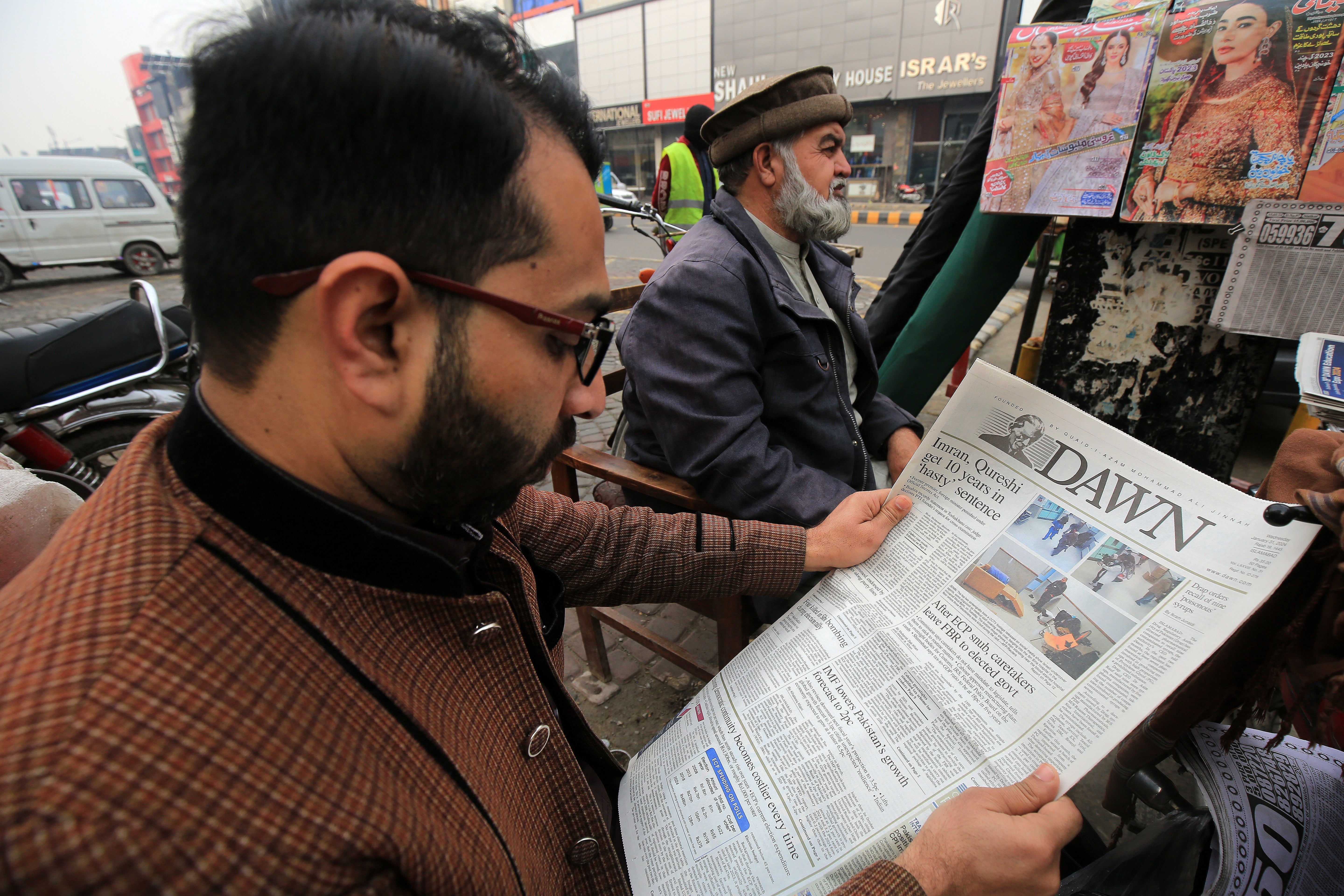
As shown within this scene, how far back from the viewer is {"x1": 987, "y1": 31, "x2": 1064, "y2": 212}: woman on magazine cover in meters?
1.76

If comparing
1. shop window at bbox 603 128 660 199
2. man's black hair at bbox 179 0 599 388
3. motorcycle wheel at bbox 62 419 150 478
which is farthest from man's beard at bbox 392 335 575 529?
shop window at bbox 603 128 660 199

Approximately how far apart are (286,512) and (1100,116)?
2.18 m

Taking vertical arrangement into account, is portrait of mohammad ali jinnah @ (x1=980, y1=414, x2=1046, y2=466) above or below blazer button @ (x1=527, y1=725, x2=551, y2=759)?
above

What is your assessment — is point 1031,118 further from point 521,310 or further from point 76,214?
point 76,214

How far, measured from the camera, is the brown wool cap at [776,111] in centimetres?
186

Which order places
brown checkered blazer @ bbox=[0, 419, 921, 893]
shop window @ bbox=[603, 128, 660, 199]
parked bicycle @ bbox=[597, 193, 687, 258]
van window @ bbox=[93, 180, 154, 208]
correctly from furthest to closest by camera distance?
1. shop window @ bbox=[603, 128, 660, 199]
2. van window @ bbox=[93, 180, 154, 208]
3. parked bicycle @ bbox=[597, 193, 687, 258]
4. brown checkered blazer @ bbox=[0, 419, 921, 893]

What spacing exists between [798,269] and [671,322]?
2.24 feet

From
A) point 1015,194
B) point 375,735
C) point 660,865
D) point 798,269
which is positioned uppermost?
point 1015,194

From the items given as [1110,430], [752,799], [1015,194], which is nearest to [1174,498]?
[1110,430]

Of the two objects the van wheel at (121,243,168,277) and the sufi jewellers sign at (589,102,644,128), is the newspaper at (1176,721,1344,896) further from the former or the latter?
the sufi jewellers sign at (589,102,644,128)

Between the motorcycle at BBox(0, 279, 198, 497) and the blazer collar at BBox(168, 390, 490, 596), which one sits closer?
the blazer collar at BBox(168, 390, 490, 596)

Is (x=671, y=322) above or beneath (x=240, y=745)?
above

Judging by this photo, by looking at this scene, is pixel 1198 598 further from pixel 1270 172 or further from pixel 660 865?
pixel 1270 172

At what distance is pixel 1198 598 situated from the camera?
0.75 m
